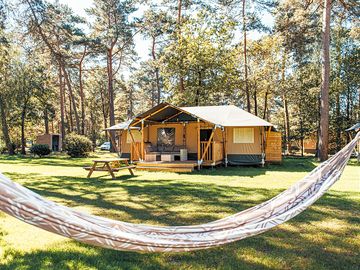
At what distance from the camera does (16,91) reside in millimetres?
20953

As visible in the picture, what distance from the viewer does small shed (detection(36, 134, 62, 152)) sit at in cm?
2436

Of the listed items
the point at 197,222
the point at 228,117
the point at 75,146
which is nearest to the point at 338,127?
the point at 228,117

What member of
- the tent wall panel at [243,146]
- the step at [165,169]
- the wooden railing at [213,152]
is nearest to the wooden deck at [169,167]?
the step at [165,169]

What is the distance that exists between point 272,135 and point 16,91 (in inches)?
674

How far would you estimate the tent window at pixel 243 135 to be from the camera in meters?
13.6

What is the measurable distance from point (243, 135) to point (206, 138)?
1721 millimetres

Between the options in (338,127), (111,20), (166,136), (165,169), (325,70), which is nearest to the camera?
(165,169)

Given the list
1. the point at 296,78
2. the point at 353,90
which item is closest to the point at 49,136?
the point at 296,78

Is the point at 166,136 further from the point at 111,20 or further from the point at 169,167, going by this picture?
the point at 111,20

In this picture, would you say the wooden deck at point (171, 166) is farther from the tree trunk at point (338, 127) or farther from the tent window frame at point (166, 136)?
the tree trunk at point (338, 127)

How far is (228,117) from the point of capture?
538 inches

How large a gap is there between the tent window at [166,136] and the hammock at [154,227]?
1124 centimetres

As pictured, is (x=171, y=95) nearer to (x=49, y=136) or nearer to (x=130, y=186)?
(x=49, y=136)

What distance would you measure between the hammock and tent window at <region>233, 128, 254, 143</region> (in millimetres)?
10241
